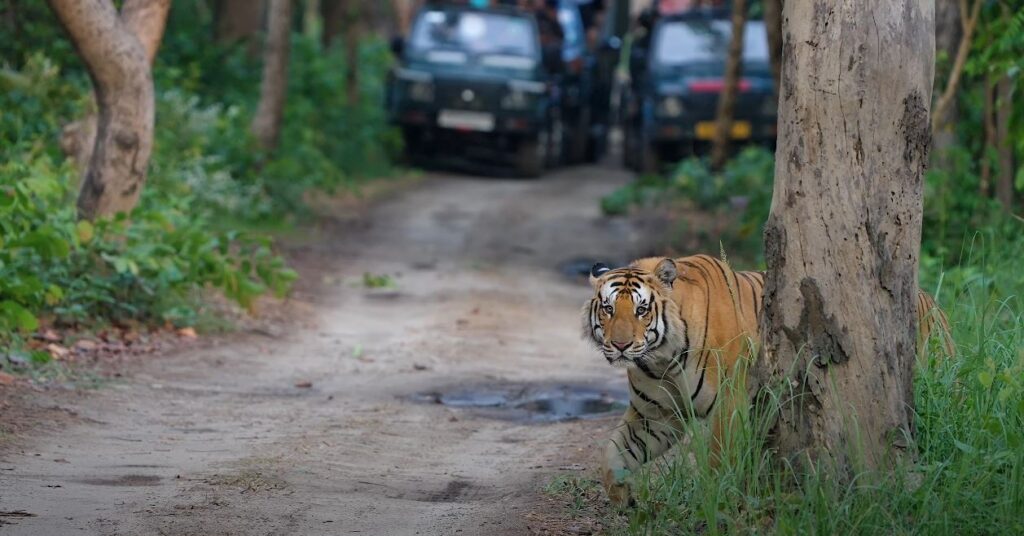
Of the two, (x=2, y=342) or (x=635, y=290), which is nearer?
(x=635, y=290)

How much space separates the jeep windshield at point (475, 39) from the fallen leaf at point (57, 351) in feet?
44.4

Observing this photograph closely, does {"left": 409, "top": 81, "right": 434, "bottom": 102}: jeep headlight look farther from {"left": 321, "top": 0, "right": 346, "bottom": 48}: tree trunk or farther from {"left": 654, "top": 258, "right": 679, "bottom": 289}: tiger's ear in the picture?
{"left": 654, "top": 258, "right": 679, "bottom": 289}: tiger's ear

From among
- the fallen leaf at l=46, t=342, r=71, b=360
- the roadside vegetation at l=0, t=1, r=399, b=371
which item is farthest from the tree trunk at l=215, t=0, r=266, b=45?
the fallen leaf at l=46, t=342, r=71, b=360

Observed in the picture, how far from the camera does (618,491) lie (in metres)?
5.77

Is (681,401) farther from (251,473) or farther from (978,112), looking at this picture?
(978,112)

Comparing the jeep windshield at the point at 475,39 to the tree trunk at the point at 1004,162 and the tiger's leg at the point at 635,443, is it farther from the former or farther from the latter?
the tiger's leg at the point at 635,443

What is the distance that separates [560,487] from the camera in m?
6.21

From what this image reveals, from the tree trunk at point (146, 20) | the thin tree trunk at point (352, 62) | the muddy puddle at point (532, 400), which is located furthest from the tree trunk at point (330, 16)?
the muddy puddle at point (532, 400)

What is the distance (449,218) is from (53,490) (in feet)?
39.9

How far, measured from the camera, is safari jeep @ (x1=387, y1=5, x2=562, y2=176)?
21.7 m

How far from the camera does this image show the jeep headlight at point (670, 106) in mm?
20594

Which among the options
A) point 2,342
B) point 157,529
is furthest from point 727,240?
point 157,529

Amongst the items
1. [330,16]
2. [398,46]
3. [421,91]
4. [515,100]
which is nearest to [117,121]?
[421,91]

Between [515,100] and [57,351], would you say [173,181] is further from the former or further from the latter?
[515,100]
